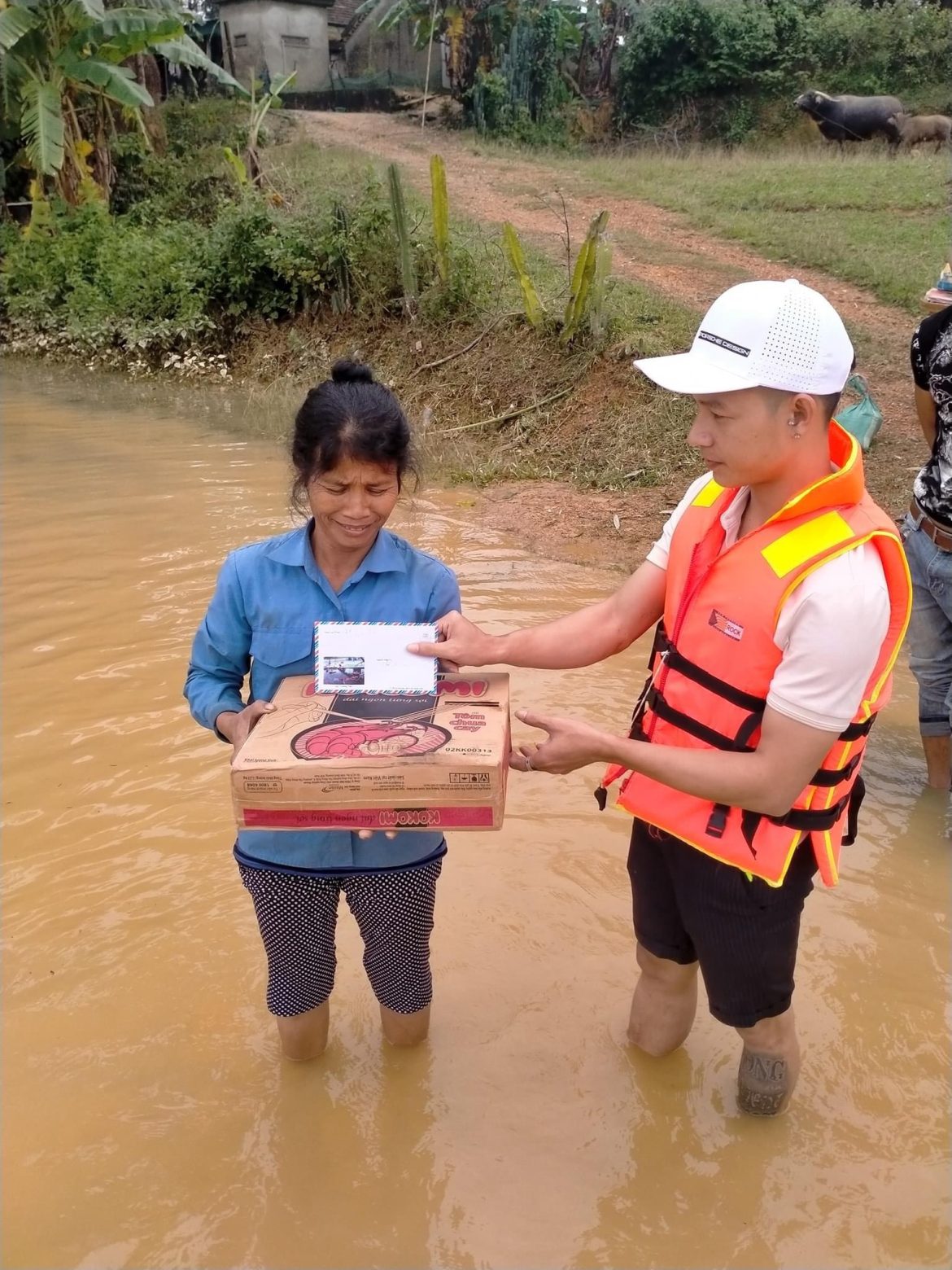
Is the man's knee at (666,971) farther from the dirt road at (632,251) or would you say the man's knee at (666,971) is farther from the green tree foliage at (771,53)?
the green tree foliage at (771,53)

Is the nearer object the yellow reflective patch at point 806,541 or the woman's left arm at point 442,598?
the yellow reflective patch at point 806,541

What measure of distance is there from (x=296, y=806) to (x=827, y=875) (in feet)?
3.62

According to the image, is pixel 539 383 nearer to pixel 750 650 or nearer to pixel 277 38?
pixel 750 650

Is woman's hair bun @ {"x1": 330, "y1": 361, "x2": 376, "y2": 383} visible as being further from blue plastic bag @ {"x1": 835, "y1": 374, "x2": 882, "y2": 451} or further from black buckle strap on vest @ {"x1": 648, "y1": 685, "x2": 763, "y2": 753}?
blue plastic bag @ {"x1": 835, "y1": 374, "x2": 882, "y2": 451}

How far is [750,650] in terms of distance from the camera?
2.08 metres

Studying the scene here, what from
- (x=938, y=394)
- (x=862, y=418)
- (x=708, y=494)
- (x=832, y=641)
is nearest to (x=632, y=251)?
(x=862, y=418)

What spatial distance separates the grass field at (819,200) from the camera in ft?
36.8

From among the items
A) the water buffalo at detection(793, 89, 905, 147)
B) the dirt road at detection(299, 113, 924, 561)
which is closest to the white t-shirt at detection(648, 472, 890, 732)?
the dirt road at detection(299, 113, 924, 561)

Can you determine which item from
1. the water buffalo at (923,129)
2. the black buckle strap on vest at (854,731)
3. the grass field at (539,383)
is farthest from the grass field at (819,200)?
the black buckle strap on vest at (854,731)

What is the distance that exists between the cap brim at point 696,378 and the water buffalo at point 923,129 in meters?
19.8

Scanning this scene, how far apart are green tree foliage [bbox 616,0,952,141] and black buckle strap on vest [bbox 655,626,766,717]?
22.5 m

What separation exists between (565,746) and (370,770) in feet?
1.38

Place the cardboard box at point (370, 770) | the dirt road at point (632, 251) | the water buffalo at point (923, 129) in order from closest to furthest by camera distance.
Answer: the cardboard box at point (370, 770)
the dirt road at point (632, 251)
the water buffalo at point (923, 129)

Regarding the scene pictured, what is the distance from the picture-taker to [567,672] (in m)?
5.22
